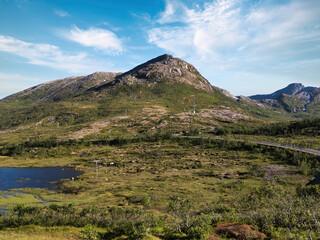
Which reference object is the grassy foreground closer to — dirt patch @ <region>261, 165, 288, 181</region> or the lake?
dirt patch @ <region>261, 165, 288, 181</region>

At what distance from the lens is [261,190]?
69.1 meters

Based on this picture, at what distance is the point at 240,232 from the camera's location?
124 ft

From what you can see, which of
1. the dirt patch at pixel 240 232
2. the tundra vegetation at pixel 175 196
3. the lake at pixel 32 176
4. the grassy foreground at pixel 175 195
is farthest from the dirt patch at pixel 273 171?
the lake at pixel 32 176

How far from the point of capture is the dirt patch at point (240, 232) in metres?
36.8

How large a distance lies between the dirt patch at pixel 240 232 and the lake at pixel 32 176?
328 feet

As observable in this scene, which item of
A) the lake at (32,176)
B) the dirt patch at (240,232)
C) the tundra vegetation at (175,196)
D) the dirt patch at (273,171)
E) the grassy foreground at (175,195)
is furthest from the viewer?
the lake at (32,176)

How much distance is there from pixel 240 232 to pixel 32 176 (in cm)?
14052

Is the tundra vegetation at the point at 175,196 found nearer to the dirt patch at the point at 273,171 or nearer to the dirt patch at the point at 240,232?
the dirt patch at the point at 240,232

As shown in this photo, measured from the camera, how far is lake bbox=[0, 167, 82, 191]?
115m

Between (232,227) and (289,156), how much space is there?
380 feet

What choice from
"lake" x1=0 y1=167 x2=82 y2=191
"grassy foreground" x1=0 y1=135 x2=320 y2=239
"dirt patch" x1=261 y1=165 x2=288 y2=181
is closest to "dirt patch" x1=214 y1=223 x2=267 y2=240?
"grassy foreground" x1=0 y1=135 x2=320 y2=239

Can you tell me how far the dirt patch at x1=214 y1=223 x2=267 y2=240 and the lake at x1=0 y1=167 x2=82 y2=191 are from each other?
3938 inches

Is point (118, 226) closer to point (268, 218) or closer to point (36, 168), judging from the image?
point (268, 218)

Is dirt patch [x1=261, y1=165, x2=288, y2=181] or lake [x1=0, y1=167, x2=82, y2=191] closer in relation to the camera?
dirt patch [x1=261, y1=165, x2=288, y2=181]
